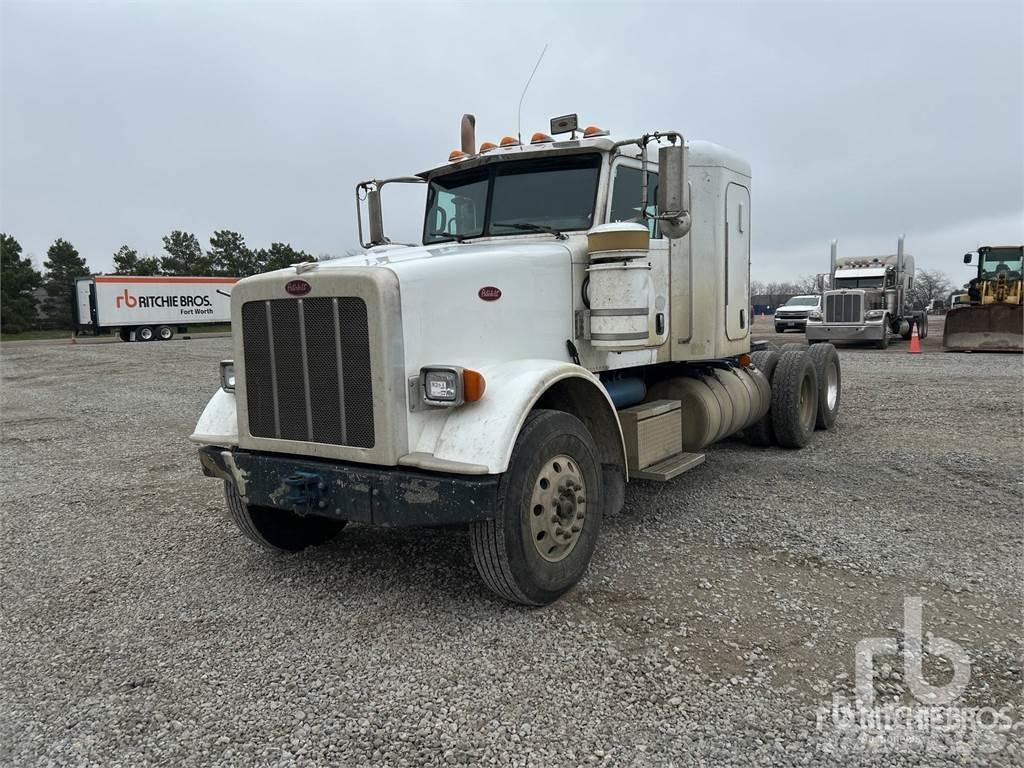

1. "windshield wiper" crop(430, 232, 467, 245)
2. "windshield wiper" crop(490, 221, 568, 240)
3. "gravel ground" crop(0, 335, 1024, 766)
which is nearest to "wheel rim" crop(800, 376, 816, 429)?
"gravel ground" crop(0, 335, 1024, 766)

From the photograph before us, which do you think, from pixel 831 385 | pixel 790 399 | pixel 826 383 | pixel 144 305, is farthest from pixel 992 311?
pixel 144 305

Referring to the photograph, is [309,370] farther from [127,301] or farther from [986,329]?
[127,301]

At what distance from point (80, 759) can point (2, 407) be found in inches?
503

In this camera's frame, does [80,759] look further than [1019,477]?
No

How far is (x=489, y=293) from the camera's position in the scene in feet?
13.3

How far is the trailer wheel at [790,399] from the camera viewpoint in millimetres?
7473

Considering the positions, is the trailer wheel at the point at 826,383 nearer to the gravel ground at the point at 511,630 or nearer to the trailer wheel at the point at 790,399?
the trailer wheel at the point at 790,399

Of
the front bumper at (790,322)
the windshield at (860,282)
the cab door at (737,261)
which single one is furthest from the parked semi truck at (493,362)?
the front bumper at (790,322)

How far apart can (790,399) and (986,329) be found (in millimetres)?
14680

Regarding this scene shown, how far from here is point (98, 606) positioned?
13.4ft

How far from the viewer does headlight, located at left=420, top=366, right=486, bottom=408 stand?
351cm

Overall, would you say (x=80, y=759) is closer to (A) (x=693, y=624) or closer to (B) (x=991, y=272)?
(A) (x=693, y=624)

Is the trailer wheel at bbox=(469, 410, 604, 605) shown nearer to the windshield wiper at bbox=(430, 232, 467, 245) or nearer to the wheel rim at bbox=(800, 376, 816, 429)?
the windshield wiper at bbox=(430, 232, 467, 245)

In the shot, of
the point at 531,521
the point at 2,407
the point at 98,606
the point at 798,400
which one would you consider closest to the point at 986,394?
the point at 798,400
